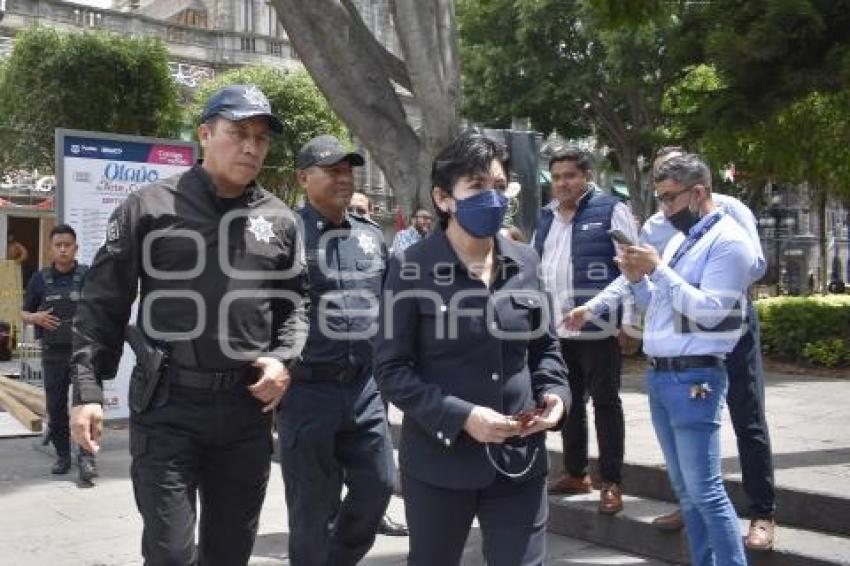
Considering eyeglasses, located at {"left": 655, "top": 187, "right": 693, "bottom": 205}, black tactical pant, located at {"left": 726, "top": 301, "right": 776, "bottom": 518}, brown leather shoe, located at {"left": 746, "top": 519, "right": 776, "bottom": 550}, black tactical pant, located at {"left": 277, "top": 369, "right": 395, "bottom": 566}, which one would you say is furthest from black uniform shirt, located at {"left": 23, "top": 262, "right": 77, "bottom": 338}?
brown leather shoe, located at {"left": 746, "top": 519, "right": 776, "bottom": 550}

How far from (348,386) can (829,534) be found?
2.71 m

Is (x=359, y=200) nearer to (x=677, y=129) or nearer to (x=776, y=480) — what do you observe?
(x=776, y=480)

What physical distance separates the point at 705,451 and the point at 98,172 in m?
6.90

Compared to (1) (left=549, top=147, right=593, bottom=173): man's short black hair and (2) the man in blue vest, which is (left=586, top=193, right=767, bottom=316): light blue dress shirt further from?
(1) (left=549, top=147, right=593, bottom=173): man's short black hair

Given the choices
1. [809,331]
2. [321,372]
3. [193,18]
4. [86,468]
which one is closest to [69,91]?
[193,18]

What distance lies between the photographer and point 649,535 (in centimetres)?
555

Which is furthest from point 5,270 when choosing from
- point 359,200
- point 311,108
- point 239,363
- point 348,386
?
point 311,108

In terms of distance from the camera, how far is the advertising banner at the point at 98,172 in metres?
9.20

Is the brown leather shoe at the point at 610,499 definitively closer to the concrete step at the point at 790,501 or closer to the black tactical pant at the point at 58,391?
the concrete step at the point at 790,501

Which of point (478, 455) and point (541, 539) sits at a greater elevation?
point (478, 455)

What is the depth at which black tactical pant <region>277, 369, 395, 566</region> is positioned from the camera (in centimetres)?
459

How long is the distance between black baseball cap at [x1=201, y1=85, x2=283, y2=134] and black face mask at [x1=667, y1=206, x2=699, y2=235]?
189 centimetres

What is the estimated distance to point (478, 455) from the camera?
3.24 meters

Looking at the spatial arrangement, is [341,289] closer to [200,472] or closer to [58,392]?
[200,472]
